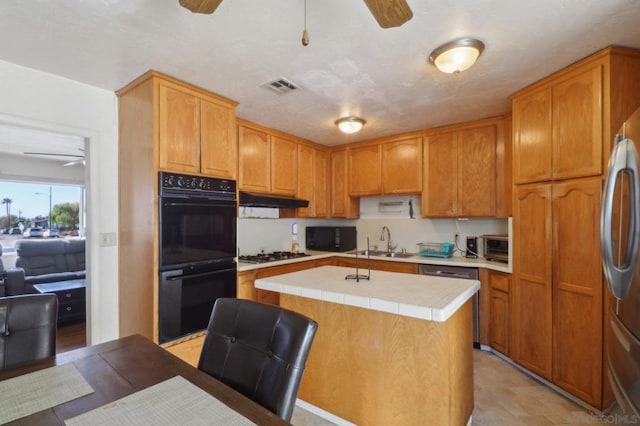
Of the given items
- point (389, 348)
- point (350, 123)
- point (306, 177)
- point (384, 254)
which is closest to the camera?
point (389, 348)

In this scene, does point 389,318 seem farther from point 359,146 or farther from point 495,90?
point 359,146

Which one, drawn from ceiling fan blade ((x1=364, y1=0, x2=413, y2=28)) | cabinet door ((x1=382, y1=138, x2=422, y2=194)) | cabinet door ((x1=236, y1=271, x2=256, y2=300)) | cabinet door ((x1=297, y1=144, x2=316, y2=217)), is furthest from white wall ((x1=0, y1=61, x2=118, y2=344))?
cabinet door ((x1=382, y1=138, x2=422, y2=194))

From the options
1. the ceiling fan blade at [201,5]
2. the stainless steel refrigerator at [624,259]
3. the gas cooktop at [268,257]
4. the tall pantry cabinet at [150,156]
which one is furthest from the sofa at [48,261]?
the stainless steel refrigerator at [624,259]

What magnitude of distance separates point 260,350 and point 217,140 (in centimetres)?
201

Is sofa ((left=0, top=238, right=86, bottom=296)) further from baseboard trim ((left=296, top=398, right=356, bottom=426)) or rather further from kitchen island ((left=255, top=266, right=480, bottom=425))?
kitchen island ((left=255, top=266, right=480, bottom=425))

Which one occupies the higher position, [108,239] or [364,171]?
[364,171]

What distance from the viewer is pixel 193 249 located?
243 cm

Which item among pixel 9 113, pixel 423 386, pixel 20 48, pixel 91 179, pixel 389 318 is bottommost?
pixel 423 386

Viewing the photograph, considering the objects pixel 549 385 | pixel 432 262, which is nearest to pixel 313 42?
pixel 432 262

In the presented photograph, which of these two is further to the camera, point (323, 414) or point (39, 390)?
point (323, 414)

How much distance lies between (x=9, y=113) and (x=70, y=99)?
0.38 meters

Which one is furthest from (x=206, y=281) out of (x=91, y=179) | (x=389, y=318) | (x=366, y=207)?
(x=366, y=207)

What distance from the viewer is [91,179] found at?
8.02 feet

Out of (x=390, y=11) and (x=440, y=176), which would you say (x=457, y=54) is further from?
(x=440, y=176)
